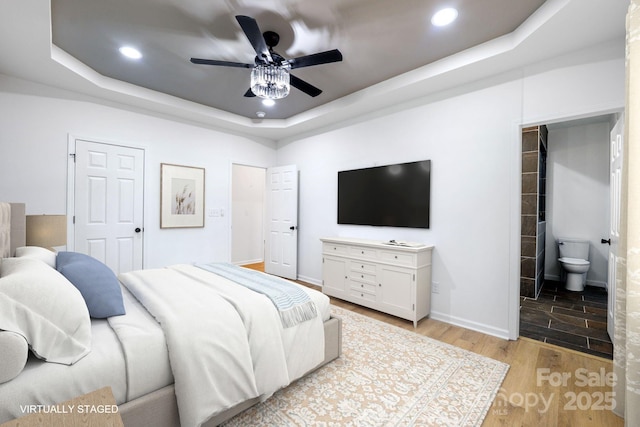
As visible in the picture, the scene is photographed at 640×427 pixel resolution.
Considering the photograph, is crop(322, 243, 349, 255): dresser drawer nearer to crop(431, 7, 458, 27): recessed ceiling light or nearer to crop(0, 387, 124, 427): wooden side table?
crop(431, 7, 458, 27): recessed ceiling light

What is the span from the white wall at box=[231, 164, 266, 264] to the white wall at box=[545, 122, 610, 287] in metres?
5.54

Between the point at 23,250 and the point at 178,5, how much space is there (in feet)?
7.06

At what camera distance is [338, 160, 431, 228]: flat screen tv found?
3.36 metres

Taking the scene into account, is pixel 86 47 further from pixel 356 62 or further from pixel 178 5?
pixel 356 62

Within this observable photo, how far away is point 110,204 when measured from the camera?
366 centimetres

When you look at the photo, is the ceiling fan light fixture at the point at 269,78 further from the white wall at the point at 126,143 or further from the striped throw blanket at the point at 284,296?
the white wall at the point at 126,143

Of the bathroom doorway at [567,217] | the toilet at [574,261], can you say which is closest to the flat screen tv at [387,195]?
the bathroom doorway at [567,217]

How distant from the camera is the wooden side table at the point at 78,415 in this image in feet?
2.79

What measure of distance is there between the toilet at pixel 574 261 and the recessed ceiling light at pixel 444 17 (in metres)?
3.94

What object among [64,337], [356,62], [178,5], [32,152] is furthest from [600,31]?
[32,152]

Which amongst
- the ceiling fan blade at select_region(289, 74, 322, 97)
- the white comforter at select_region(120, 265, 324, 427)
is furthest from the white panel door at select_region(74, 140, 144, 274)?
the ceiling fan blade at select_region(289, 74, 322, 97)

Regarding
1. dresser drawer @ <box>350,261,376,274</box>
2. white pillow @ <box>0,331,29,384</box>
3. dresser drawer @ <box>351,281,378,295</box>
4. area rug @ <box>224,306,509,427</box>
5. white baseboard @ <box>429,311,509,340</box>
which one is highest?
white pillow @ <box>0,331,29,384</box>

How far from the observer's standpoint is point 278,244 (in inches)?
204

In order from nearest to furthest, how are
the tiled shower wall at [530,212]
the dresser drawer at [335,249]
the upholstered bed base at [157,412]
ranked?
1. the upholstered bed base at [157,412]
2. the dresser drawer at [335,249]
3. the tiled shower wall at [530,212]
